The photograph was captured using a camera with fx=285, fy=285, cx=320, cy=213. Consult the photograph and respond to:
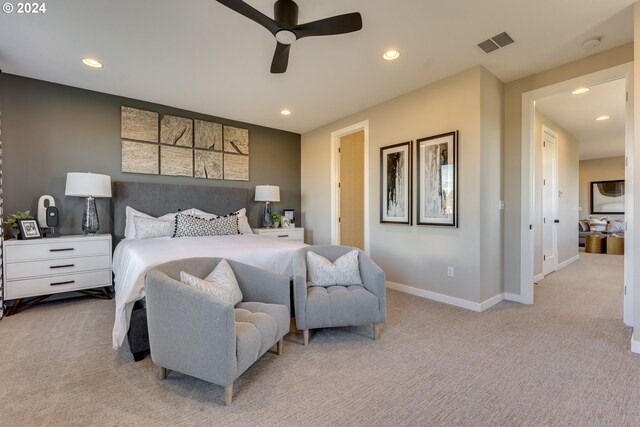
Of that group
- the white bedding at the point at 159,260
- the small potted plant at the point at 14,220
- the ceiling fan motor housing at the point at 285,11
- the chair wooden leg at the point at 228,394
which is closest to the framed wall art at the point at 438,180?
the white bedding at the point at 159,260

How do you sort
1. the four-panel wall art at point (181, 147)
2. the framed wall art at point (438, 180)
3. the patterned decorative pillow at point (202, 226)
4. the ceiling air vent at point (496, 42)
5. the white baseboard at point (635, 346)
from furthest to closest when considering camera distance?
the four-panel wall art at point (181, 147)
the patterned decorative pillow at point (202, 226)
the framed wall art at point (438, 180)
the ceiling air vent at point (496, 42)
the white baseboard at point (635, 346)

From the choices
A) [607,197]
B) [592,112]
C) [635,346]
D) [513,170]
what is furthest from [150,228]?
[607,197]

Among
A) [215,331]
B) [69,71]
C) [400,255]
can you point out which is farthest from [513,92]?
[69,71]

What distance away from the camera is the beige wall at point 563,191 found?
4418 millimetres

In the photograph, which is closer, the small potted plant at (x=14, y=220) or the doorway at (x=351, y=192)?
the small potted plant at (x=14, y=220)

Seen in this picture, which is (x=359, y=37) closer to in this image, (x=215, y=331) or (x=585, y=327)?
(x=215, y=331)

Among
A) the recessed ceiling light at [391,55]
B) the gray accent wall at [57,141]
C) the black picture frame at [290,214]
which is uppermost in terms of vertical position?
the recessed ceiling light at [391,55]

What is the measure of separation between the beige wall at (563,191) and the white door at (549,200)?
0.58 ft

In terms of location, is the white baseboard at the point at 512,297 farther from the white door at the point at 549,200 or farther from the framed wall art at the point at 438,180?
the white door at the point at 549,200

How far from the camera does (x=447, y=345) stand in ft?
7.68

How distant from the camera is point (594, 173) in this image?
8531mm

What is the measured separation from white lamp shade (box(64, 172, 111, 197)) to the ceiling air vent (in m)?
4.39

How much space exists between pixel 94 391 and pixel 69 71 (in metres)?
3.35

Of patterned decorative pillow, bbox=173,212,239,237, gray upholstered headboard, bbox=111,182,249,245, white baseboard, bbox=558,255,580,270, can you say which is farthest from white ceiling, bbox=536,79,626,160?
gray upholstered headboard, bbox=111,182,249,245
